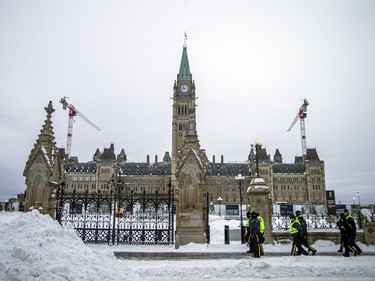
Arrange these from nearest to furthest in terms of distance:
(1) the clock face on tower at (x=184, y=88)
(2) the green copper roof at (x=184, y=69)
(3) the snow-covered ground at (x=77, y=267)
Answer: (3) the snow-covered ground at (x=77, y=267), (1) the clock face on tower at (x=184, y=88), (2) the green copper roof at (x=184, y=69)

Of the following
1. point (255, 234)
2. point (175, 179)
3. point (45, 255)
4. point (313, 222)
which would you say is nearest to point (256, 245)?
point (255, 234)

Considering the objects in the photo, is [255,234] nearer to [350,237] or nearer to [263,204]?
[263,204]

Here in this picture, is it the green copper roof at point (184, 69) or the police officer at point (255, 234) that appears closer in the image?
the police officer at point (255, 234)

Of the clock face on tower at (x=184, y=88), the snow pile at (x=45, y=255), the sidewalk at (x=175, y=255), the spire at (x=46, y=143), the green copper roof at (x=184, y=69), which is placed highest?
the green copper roof at (x=184, y=69)

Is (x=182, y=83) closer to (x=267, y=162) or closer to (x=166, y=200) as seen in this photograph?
(x=267, y=162)

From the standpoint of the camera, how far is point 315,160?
115 metres

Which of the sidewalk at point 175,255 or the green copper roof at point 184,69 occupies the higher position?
the green copper roof at point 184,69

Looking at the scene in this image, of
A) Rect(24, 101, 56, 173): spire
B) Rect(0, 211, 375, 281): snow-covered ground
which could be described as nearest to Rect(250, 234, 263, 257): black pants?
Rect(0, 211, 375, 281): snow-covered ground

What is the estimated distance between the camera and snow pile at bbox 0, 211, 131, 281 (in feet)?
17.6

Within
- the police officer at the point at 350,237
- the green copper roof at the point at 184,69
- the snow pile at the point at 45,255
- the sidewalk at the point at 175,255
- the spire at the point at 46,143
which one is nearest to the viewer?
the snow pile at the point at 45,255

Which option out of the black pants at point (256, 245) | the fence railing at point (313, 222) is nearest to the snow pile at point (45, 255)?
the black pants at point (256, 245)

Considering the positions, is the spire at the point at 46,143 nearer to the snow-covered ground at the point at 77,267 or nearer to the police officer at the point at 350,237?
the snow-covered ground at the point at 77,267

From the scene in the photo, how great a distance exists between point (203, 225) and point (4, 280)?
954 cm

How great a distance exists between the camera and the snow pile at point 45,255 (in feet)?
17.6
